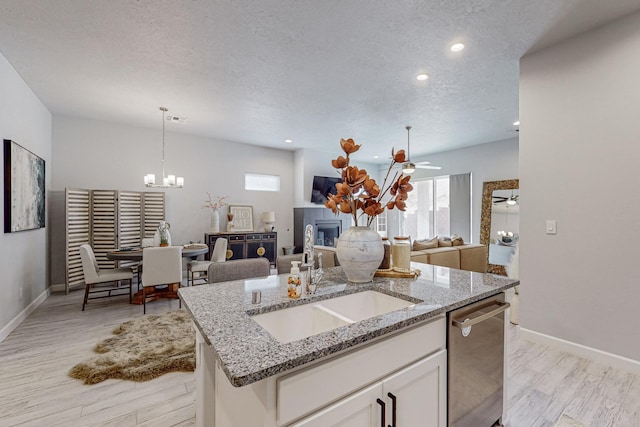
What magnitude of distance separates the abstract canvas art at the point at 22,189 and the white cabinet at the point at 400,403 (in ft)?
12.9

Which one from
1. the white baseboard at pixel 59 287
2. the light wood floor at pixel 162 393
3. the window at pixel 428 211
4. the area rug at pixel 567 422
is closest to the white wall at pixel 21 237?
the white baseboard at pixel 59 287

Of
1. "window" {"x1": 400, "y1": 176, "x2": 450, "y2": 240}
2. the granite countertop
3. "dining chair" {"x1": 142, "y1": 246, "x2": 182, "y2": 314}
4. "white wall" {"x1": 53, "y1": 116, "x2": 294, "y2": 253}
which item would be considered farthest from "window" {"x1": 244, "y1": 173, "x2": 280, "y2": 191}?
the granite countertop

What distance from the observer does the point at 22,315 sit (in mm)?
3426

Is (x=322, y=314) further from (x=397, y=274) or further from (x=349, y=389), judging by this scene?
(x=397, y=274)

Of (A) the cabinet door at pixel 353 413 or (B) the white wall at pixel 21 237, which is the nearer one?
(A) the cabinet door at pixel 353 413

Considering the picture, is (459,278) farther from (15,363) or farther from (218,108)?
(218,108)

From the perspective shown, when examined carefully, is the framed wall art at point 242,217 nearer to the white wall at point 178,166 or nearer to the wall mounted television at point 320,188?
the white wall at point 178,166

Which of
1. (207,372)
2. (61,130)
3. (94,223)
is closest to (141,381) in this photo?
(207,372)

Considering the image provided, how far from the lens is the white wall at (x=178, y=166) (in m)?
4.86

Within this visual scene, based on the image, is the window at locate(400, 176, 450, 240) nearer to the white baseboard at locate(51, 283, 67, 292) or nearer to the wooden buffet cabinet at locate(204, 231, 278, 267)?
the wooden buffet cabinet at locate(204, 231, 278, 267)

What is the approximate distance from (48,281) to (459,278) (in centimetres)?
585

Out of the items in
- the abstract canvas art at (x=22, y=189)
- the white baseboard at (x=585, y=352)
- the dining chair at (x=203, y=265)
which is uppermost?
the abstract canvas art at (x=22, y=189)

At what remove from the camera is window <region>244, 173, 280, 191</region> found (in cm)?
667

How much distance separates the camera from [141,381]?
7.27 ft
